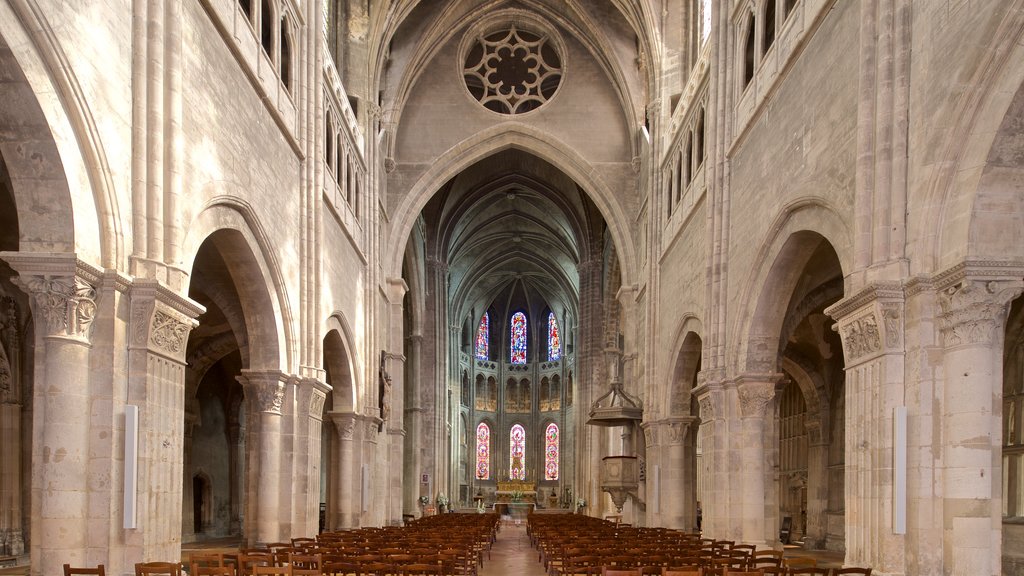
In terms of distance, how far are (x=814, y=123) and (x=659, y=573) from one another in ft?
25.7

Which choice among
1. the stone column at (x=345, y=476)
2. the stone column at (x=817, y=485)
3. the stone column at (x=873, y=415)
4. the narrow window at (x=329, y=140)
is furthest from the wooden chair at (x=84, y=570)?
the stone column at (x=817, y=485)

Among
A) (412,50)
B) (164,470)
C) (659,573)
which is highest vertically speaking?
(412,50)

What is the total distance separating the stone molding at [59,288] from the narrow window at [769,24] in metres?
13.9

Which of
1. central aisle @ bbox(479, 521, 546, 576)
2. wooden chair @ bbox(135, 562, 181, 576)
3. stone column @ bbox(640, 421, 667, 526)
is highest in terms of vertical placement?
wooden chair @ bbox(135, 562, 181, 576)

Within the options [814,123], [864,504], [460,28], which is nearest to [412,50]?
[460,28]

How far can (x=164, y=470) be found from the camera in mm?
12570

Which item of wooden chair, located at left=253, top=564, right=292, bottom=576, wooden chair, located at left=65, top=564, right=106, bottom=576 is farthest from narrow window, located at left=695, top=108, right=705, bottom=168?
wooden chair, located at left=65, top=564, right=106, bottom=576

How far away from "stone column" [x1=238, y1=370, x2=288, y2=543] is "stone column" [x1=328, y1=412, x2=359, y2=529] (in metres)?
7.95

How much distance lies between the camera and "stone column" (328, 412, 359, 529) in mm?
27391

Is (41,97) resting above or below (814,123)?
below

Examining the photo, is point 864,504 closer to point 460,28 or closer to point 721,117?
point 721,117

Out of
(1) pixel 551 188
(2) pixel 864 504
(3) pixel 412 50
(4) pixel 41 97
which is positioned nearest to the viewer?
(4) pixel 41 97

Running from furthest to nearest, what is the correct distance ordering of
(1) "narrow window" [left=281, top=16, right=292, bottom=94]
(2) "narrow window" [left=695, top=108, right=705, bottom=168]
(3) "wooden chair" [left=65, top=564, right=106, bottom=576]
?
(2) "narrow window" [left=695, top=108, right=705, bottom=168] < (1) "narrow window" [left=281, top=16, right=292, bottom=94] < (3) "wooden chair" [left=65, top=564, right=106, bottom=576]

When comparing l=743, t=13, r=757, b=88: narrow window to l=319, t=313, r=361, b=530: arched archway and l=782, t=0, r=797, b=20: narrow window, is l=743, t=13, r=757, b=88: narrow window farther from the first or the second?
l=319, t=313, r=361, b=530: arched archway
